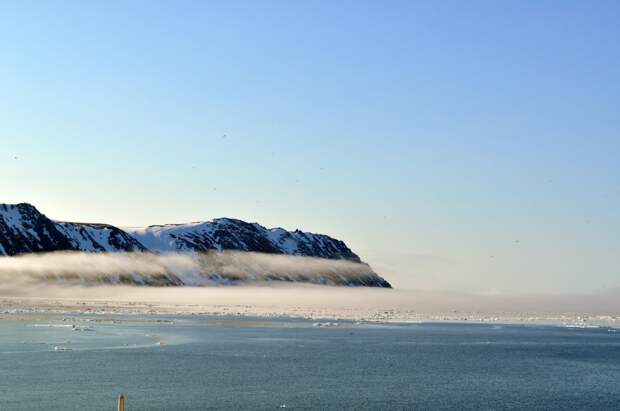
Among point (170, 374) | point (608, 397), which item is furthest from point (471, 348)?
point (170, 374)

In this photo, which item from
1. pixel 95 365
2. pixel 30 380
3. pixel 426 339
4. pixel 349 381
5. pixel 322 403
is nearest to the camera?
pixel 322 403

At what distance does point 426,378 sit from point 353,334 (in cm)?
4086

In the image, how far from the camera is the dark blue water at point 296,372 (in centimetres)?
3838

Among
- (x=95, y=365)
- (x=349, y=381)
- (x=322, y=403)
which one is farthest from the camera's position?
(x=95, y=365)

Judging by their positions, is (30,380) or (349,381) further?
(349,381)

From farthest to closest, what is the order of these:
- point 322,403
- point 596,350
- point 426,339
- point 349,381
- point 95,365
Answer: point 426,339 → point 596,350 → point 95,365 → point 349,381 → point 322,403

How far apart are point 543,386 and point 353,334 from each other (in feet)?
143

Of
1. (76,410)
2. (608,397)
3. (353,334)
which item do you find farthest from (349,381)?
(353,334)

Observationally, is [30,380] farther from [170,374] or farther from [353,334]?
[353,334]

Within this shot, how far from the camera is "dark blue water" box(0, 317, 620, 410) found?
38.4 meters

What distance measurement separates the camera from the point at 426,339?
8506 centimetres

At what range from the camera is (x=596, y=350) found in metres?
73.5

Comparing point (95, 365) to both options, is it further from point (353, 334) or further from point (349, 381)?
point (353, 334)

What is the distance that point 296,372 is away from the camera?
1960 inches
